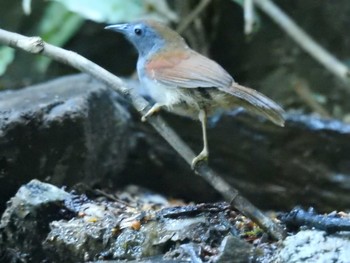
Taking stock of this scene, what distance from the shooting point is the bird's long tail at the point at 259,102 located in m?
2.88

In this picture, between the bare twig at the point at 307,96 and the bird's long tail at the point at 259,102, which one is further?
the bare twig at the point at 307,96

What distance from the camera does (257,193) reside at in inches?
194

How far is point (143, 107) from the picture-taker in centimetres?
296

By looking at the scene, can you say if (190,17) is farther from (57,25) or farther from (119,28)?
(119,28)

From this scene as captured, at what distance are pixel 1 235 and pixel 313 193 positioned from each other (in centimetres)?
222

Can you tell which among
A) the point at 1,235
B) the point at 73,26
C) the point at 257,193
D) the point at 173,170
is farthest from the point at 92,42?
the point at 1,235

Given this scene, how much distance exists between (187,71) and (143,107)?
296 millimetres

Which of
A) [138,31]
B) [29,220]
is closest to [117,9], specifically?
[138,31]

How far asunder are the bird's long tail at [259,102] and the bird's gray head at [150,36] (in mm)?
620

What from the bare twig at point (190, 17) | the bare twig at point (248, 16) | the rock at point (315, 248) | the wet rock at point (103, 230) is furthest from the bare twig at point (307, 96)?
the rock at point (315, 248)

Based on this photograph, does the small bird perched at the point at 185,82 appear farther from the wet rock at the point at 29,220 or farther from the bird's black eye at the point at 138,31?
the wet rock at the point at 29,220

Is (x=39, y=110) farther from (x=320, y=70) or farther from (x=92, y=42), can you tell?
(x=320, y=70)

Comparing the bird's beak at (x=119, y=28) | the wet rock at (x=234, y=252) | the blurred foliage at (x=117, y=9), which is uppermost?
the blurred foliage at (x=117, y=9)

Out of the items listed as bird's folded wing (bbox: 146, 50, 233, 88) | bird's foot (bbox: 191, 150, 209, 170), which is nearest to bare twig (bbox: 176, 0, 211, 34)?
bird's folded wing (bbox: 146, 50, 233, 88)
